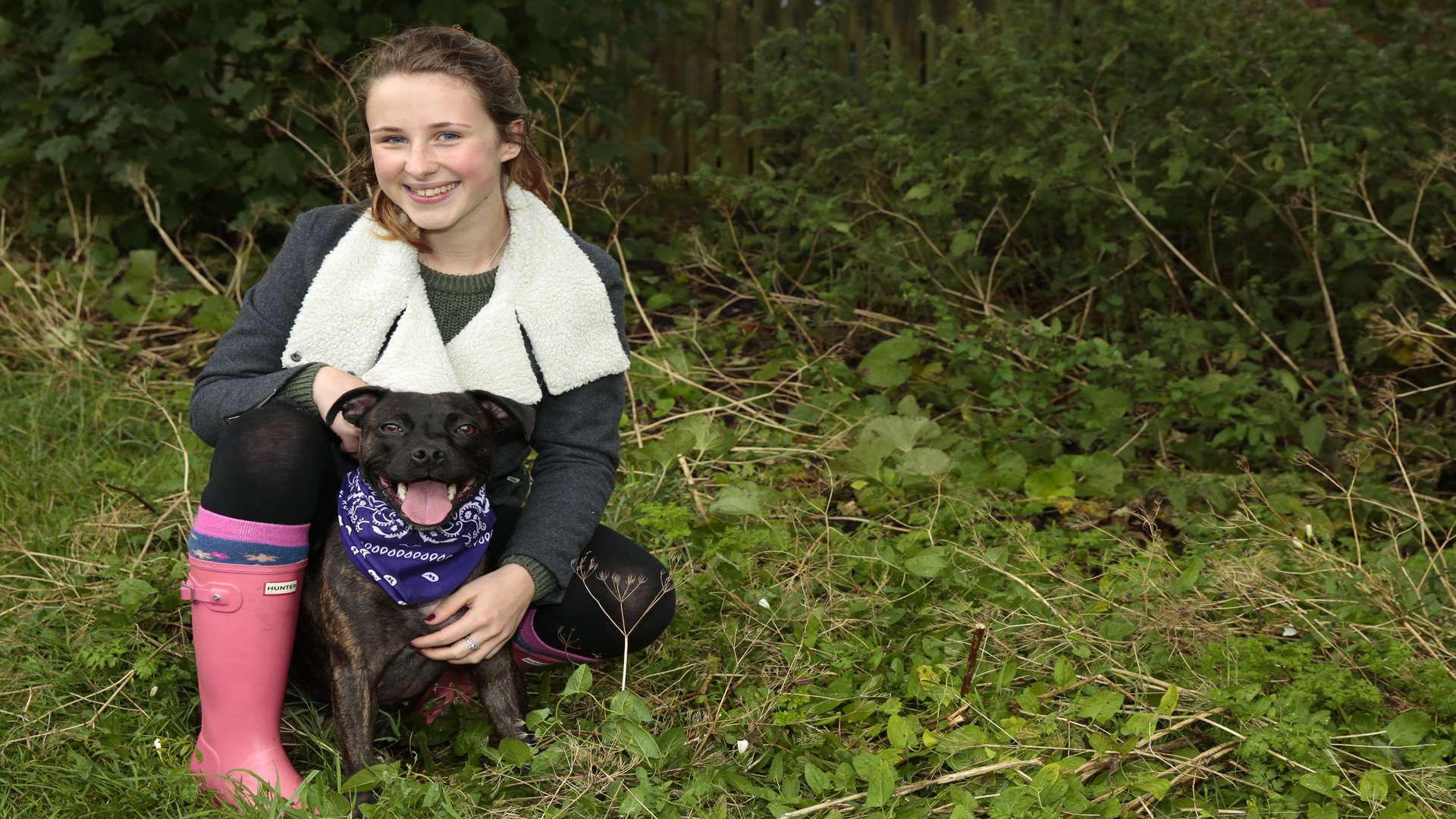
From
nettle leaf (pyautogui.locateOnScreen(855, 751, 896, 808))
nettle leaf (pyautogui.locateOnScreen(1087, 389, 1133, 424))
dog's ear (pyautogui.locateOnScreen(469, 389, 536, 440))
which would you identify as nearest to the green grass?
nettle leaf (pyautogui.locateOnScreen(855, 751, 896, 808))

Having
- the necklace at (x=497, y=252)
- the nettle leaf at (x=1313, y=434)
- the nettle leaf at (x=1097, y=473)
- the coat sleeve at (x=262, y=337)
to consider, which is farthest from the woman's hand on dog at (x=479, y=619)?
the nettle leaf at (x=1313, y=434)

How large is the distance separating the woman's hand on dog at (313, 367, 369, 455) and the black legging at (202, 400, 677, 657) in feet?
0.18

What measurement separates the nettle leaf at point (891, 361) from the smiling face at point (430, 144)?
2533mm

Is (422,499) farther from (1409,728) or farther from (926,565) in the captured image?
(1409,728)

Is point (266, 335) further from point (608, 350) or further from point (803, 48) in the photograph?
point (803, 48)

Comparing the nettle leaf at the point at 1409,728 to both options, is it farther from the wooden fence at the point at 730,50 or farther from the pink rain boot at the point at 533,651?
the wooden fence at the point at 730,50

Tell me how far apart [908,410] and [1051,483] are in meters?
0.66

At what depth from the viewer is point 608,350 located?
3.23 metres

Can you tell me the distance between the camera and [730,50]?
8133mm

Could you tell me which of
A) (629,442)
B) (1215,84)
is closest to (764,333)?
(629,442)

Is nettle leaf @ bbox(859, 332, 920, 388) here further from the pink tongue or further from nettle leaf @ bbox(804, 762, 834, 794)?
the pink tongue

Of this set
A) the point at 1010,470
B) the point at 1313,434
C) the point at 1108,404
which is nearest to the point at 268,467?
the point at 1010,470

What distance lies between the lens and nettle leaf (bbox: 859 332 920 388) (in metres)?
5.24

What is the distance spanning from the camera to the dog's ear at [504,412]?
283 cm
